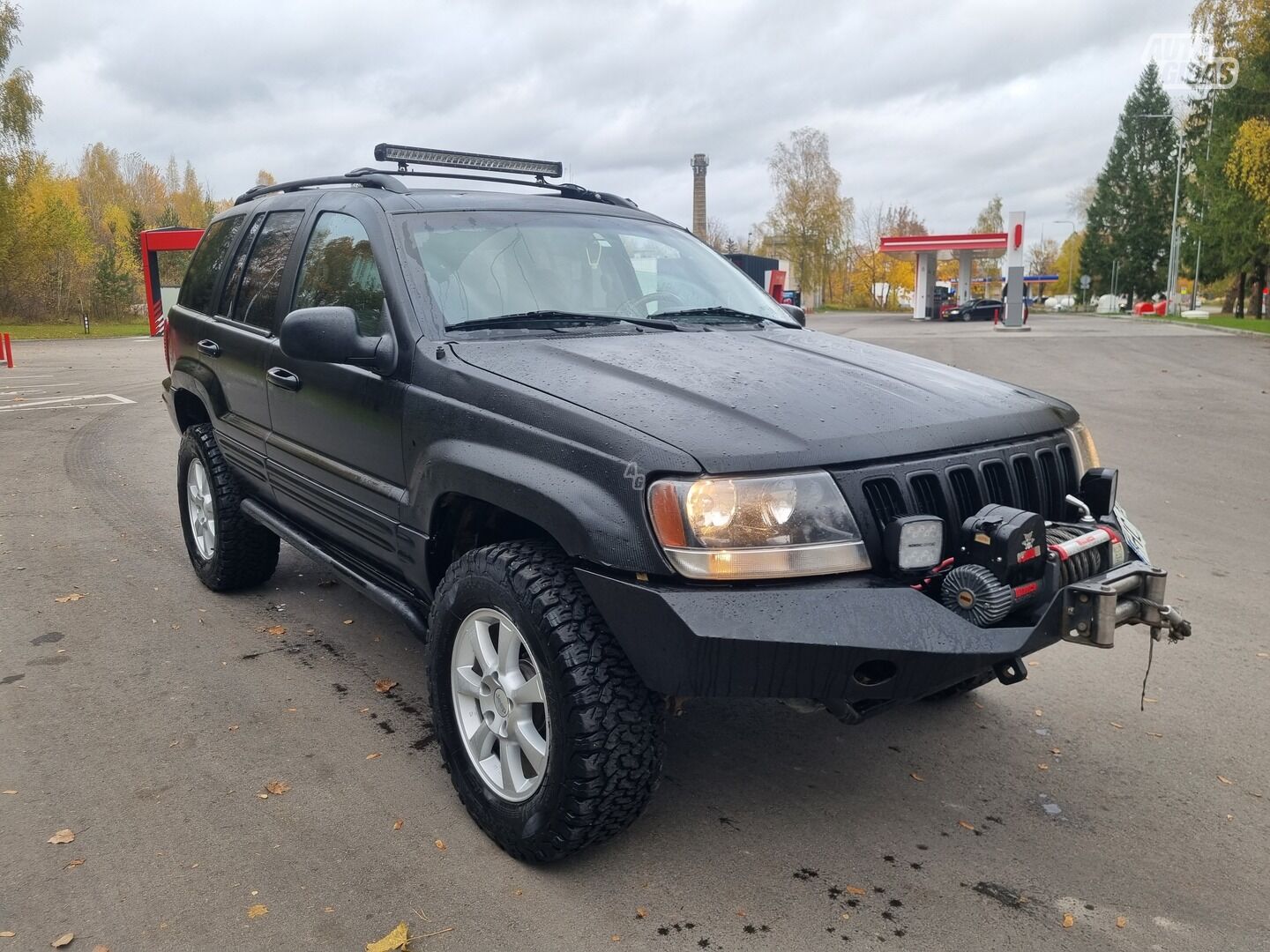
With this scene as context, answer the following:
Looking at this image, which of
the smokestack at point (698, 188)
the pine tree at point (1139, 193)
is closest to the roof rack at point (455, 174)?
the smokestack at point (698, 188)

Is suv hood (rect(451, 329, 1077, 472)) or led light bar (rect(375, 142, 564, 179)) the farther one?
led light bar (rect(375, 142, 564, 179))

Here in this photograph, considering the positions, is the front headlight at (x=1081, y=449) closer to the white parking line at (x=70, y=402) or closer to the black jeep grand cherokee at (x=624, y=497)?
the black jeep grand cherokee at (x=624, y=497)

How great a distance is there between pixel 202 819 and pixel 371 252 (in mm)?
1958

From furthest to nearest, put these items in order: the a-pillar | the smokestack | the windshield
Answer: the smokestack, the a-pillar, the windshield

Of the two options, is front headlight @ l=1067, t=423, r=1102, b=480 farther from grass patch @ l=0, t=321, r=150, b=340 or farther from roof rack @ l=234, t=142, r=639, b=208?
grass patch @ l=0, t=321, r=150, b=340

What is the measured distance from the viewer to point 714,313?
4031 millimetres

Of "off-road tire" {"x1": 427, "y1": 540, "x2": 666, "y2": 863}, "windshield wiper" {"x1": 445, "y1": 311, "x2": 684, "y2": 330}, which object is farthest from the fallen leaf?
"windshield wiper" {"x1": 445, "y1": 311, "x2": 684, "y2": 330}

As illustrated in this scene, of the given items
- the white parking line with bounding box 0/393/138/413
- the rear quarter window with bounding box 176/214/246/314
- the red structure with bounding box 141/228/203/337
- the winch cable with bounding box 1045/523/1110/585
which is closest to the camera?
the winch cable with bounding box 1045/523/1110/585

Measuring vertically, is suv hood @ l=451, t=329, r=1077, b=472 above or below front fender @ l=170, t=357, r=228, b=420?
above

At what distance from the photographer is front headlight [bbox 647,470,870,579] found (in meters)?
2.47

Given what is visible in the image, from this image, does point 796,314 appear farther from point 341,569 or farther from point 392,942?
point 392,942

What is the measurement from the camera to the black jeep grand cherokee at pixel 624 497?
2.48 meters

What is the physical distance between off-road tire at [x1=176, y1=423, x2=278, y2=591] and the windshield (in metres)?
1.99

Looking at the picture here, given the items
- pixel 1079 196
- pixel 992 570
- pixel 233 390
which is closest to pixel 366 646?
pixel 233 390
